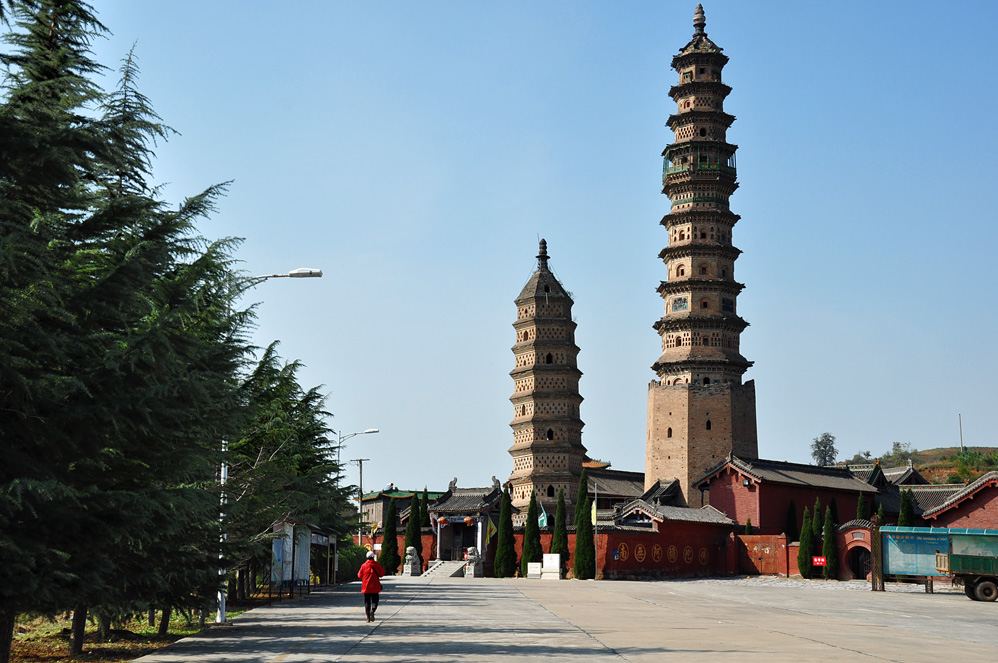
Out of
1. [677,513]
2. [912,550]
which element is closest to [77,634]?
[912,550]

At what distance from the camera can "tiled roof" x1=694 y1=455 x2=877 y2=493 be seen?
66.8 metres

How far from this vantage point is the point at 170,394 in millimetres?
12883

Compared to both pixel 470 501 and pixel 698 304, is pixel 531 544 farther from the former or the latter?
pixel 698 304

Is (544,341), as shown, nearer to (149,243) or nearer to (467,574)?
(467,574)

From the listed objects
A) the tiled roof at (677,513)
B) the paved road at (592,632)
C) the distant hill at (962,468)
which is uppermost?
the distant hill at (962,468)

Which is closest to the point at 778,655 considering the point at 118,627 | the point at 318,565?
the point at 118,627

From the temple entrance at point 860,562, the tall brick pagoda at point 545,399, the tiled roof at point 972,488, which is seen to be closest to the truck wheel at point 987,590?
the tiled roof at point 972,488

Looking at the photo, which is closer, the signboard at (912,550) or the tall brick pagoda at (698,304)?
the signboard at (912,550)

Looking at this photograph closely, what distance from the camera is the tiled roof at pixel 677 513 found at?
63.8 m

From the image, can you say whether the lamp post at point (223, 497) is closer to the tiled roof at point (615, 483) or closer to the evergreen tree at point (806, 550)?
the evergreen tree at point (806, 550)

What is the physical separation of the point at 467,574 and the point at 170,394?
54721 millimetres

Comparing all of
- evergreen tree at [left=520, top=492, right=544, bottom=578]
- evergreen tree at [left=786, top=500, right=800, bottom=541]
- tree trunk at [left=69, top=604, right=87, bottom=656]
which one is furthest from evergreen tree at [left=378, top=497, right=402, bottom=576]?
tree trunk at [left=69, top=604, right=87, bottom=656]

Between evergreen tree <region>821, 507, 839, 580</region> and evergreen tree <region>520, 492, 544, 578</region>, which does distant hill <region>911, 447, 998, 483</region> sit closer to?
evergreen tree <region>821, 507, 839, 580</region>

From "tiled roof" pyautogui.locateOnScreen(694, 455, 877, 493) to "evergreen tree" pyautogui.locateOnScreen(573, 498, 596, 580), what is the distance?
1193cm
